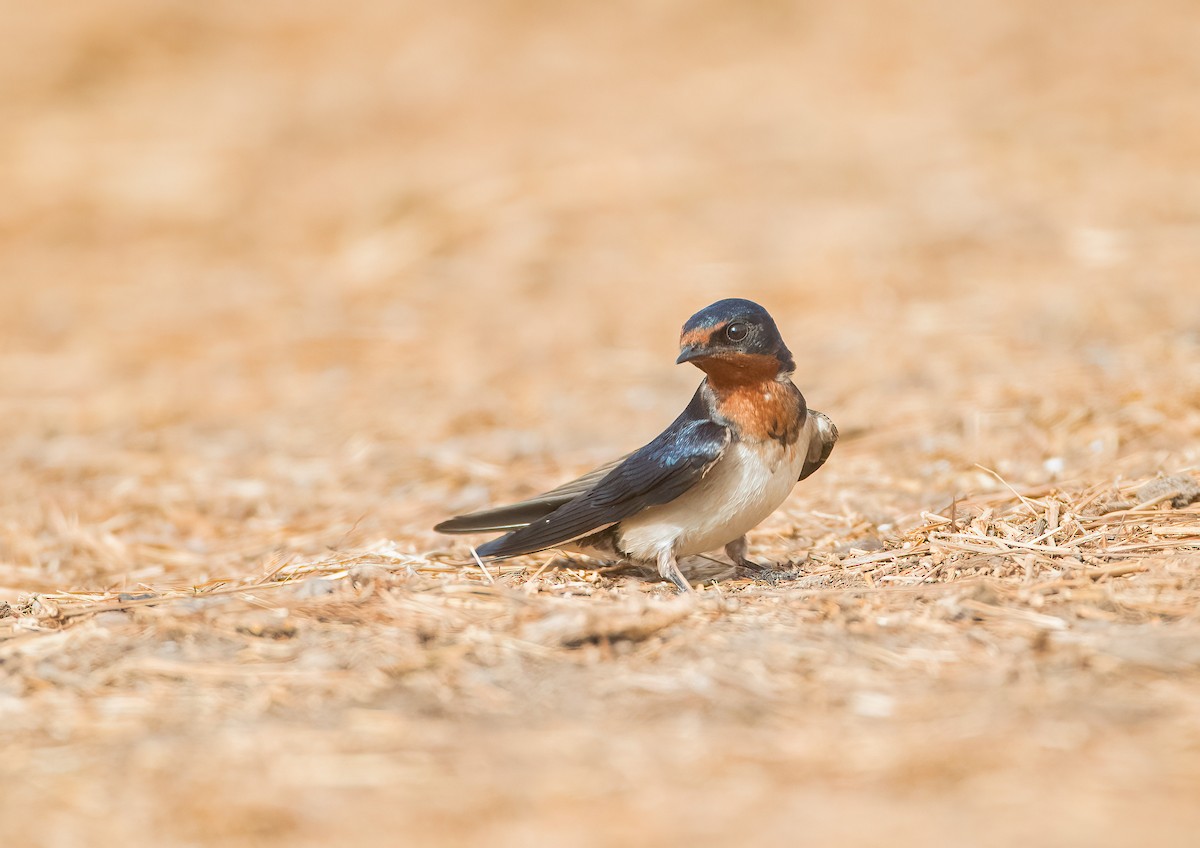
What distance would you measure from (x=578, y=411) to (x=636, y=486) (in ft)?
10.1


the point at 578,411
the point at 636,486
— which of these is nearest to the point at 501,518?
the point at 636,486

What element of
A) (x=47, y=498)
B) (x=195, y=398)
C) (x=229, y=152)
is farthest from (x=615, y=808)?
(x=229, y=152)

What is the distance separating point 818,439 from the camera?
16.2 ft

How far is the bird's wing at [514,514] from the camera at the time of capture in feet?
16.5

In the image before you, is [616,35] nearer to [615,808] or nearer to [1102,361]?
[1102,361]

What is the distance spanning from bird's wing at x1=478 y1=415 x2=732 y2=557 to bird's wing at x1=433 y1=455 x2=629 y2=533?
0.59 ft

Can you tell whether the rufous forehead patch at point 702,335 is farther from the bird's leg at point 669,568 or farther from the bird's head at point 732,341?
the bird's leg at point 669,568

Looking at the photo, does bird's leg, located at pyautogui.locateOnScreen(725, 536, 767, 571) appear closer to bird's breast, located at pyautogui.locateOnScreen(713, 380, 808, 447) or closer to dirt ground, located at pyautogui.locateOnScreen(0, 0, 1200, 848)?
dirt ground, located at pyautogui.locateOnScreen(0, 0, 1200, 848)

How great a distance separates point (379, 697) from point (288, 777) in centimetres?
46

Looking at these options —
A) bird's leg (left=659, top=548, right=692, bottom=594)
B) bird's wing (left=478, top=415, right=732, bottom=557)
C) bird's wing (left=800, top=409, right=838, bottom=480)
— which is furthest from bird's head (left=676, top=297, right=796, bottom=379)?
bird's leg (left=659, top=548, right=692, bottom=594)

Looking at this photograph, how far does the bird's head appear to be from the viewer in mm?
4504

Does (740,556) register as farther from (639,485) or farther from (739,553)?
(639,485)

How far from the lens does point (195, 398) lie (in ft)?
27.9

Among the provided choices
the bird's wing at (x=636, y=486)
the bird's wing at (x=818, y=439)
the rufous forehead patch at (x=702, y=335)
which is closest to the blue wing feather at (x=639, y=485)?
the bird's wing at (x=636, y=486)
